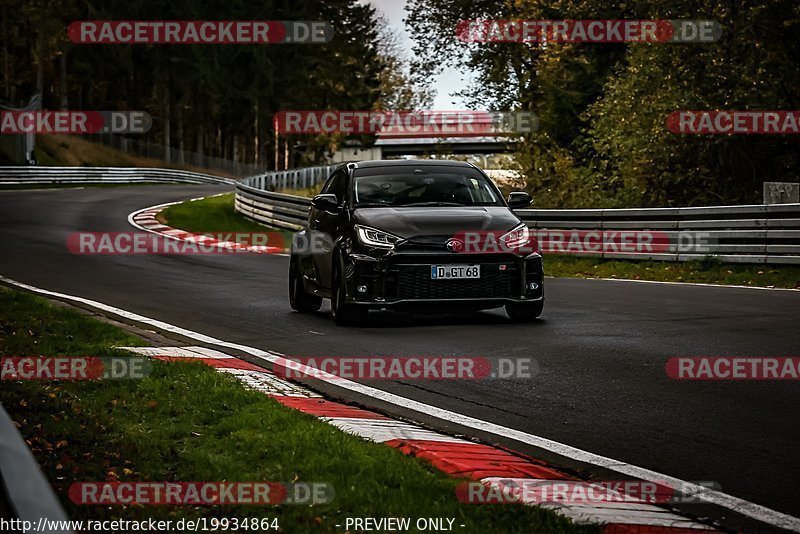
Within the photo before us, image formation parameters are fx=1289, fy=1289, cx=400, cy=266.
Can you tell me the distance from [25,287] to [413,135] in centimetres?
7727

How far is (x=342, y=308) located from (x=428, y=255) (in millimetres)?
1027

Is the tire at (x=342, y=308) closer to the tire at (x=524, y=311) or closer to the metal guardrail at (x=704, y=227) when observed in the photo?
the tire at (x=524, y=311)

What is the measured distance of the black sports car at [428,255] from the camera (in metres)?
12.4

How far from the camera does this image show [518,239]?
12.7 m

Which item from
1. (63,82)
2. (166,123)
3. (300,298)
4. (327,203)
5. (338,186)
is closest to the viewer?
(327,203)

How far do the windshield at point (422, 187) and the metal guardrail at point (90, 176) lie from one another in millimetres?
44190

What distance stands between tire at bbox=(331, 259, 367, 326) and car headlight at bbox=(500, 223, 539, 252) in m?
1.55

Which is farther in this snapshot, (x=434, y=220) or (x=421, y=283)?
(x=434, y=220)

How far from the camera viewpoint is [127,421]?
6.94 metres

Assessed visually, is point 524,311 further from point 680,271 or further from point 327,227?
point 680,271

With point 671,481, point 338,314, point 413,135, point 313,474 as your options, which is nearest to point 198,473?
point 313,474

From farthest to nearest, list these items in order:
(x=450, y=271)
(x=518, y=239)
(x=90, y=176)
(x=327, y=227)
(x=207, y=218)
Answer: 1. (x=90, y=176)
2. (x=207, y=218)
3. (x=327, y=227)
4. (x=518, y=239)
5. (x=450, y=271)

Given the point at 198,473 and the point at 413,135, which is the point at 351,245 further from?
the point at 413,135

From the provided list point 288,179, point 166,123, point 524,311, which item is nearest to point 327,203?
point 524,311
